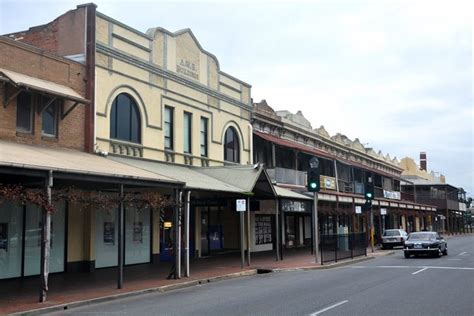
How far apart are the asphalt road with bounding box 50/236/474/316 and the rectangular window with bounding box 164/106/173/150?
25.3 ft

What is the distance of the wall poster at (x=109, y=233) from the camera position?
20.7 meters

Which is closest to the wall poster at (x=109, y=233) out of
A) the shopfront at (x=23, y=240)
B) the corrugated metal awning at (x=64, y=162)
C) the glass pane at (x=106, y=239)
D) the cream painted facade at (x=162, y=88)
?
the glass pane at (x=106, y=239)

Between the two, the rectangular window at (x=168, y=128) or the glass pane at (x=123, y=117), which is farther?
the rectangular window at (x=168, y=128)

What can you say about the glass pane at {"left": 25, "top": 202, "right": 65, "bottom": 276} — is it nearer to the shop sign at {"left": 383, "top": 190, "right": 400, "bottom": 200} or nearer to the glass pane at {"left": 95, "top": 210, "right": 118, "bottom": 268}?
the glass pane at {"left": 95, "top": 210, "right": 118, "bottom": 268}

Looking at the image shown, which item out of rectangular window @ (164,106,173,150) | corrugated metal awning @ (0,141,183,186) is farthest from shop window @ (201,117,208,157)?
corrugated metal awning @ (0,141,183,186)

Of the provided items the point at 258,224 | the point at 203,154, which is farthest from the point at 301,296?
the point at 258,224

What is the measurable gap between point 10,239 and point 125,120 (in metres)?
6.58

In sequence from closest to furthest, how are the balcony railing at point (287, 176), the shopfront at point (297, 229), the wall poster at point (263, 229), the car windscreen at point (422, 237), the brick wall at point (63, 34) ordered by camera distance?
1. the brick wall at point (63, 34)
2. the car windscreen at point (422, 237)
3. the balcony railing at point (287, 176)
4. the wall poster at point (263, 229)
5. the shopfront at point (297, 229)

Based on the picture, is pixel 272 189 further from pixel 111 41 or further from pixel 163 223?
pixel 111 41

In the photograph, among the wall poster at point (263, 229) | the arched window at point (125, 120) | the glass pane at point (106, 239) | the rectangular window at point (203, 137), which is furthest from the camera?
the wall poster at point (263, 229)

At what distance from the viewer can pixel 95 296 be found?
13.6 meters

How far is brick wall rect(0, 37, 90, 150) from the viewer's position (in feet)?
54.5

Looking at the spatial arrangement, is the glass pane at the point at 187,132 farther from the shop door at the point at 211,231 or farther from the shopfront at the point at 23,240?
the shopfront at the point at 23,240

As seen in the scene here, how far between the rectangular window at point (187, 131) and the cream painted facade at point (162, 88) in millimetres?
187
